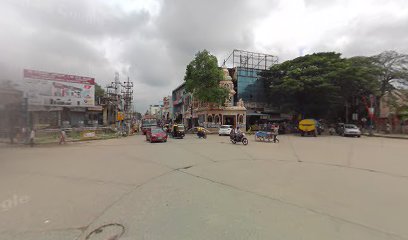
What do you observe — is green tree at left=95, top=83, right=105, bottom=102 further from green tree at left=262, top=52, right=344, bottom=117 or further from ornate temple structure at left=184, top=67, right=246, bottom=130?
green tree at left=262, top=52, right=344, bottom=117

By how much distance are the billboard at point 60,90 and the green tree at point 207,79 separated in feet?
45.2

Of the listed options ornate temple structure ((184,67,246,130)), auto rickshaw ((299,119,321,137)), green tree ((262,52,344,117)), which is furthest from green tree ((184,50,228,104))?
auto rickshaw ((299,119,321,137))

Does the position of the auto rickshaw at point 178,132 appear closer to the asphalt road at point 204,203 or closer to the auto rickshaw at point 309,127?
the auto rickshaw at point 309,127

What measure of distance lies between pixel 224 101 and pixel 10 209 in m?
32.3

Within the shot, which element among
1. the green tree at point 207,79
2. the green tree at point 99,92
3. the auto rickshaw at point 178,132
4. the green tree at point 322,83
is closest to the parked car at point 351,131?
the green tree at point 322,83

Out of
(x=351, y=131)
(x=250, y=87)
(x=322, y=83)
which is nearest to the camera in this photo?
(x=351, y=131)

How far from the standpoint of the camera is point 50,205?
528cm

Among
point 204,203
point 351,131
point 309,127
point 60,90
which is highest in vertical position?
point 60,90

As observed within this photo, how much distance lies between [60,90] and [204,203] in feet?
95.9

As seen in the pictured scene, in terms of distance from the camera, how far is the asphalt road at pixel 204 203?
158 inches

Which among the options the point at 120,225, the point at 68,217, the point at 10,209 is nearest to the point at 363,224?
the point at 120,225

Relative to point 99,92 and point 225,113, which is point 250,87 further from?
A: point 99,92

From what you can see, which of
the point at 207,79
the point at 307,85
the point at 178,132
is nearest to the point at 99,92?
the point at 207,79

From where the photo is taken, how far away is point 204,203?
5297 millimetres
